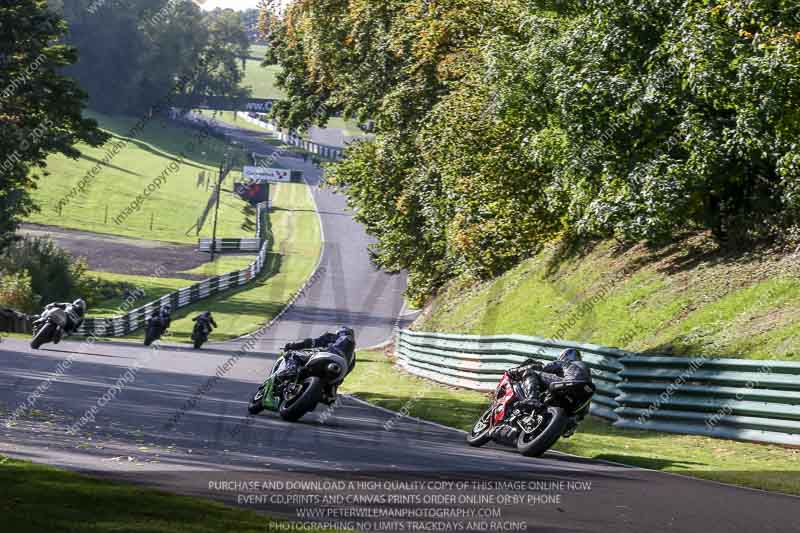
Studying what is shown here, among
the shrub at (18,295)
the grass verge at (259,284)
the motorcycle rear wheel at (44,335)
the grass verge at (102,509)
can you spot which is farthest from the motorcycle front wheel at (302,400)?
the shrub at (18,295)

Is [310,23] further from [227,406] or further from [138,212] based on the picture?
[138,212]

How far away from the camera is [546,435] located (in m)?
12.6

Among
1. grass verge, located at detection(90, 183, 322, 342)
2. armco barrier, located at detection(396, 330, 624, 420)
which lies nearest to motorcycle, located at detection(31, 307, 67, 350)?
armco barrier, located at detection(396, 330, 624, 420)

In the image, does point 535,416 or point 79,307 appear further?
point 79,307

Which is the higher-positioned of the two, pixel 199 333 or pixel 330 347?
pixel 330 347

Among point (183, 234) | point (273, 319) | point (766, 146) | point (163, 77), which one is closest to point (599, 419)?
point (766, 146)

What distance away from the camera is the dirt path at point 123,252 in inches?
2601

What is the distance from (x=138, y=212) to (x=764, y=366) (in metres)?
85.1

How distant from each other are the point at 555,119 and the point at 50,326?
12.3 m

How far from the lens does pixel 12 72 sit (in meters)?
31.2

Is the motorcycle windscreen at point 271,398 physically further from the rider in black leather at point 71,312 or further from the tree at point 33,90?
the tree at point 33,90

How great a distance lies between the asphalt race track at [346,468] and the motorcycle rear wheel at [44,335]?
23.7ft

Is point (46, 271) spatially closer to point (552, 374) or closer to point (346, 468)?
point (552, 374)

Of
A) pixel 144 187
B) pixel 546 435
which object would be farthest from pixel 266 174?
pixel 546 435
